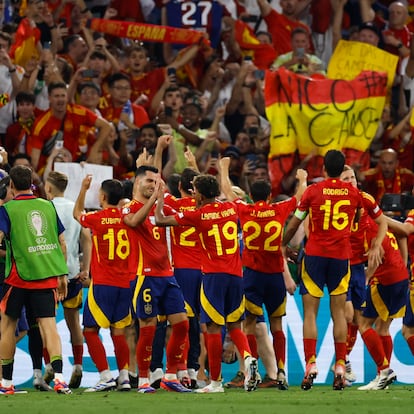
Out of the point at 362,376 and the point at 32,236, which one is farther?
the point at 362,376

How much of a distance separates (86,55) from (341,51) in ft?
12.0

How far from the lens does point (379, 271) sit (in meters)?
13.5

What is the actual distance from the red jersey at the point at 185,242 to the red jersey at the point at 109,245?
0.96m

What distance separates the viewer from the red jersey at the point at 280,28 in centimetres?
2016

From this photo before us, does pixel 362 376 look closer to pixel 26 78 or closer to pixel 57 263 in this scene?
pixel 57 263

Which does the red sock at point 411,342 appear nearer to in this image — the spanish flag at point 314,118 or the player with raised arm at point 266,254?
the player with raised arm at point 266,254

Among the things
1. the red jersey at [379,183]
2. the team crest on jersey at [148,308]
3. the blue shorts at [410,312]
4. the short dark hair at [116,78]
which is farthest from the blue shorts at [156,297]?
the short dark hair at [116,78]

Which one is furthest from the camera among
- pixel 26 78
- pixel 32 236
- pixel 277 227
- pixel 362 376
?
pixel 26 78

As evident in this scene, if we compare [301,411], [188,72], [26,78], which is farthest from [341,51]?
[301,411]

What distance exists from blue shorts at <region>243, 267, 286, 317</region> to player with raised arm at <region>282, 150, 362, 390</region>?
2.21ft

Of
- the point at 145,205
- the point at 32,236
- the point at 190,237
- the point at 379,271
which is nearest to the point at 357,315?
the point at 379,271

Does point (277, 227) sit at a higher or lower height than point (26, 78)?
lower

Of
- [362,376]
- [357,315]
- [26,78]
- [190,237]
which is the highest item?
[26,78]

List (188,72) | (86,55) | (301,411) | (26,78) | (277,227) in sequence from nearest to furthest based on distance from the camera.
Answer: (301,411)
(277,227)
(26,78)
(86,55)
(188,72)
